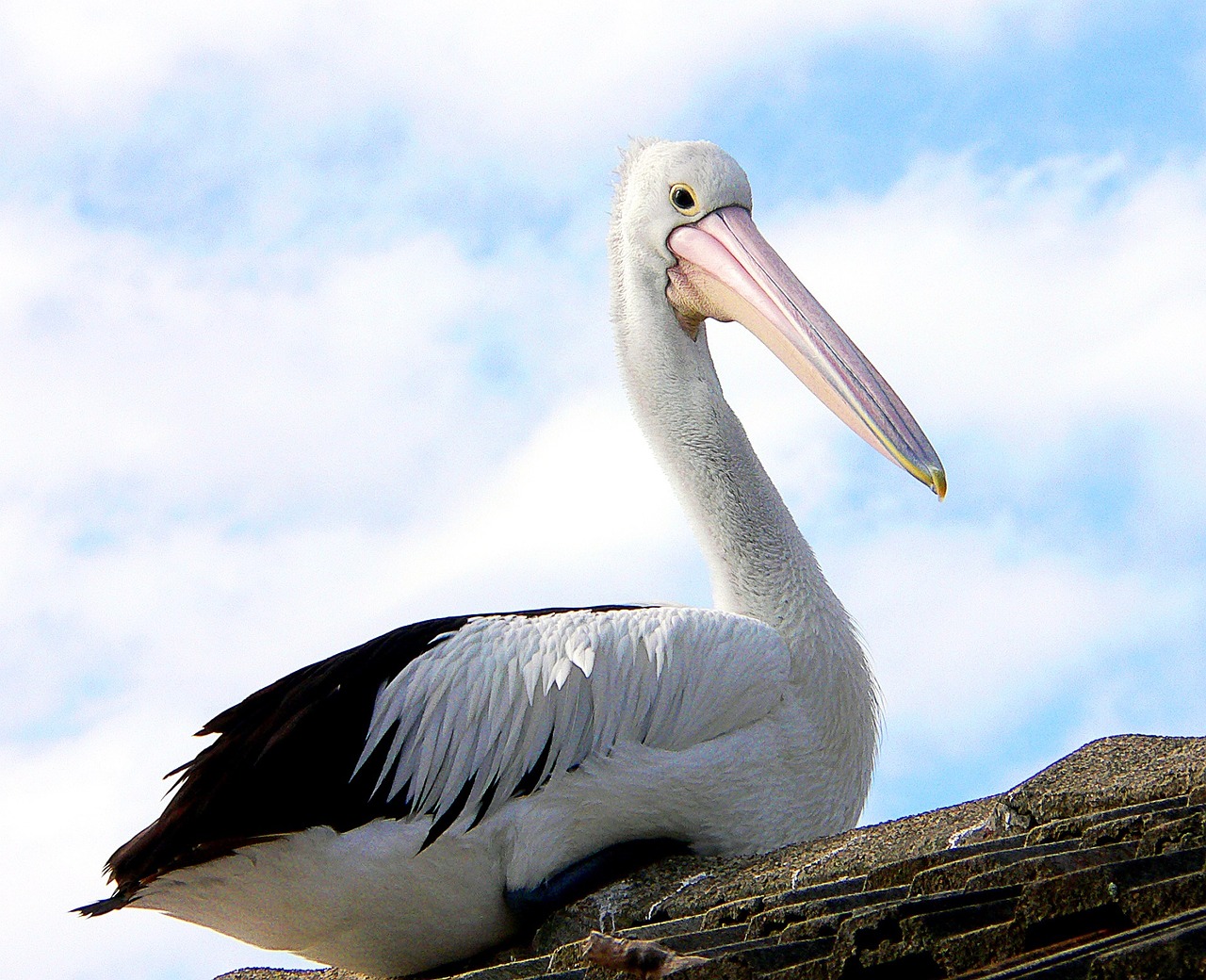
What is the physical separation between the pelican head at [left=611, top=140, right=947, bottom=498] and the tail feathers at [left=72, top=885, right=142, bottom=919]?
2.93 metres

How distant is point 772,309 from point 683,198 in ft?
2.02

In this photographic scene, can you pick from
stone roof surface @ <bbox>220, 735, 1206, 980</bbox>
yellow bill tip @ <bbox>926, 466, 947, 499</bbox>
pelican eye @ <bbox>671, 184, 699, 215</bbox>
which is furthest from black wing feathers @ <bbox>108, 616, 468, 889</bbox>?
pelican eye @ <bbox>671, 184, 699, 215</bbox>

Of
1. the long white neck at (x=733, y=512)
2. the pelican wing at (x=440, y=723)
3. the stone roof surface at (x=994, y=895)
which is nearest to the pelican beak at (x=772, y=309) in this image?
the long white neck at (x=733, y=512)

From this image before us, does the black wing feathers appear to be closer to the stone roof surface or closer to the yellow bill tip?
the stone roof surface

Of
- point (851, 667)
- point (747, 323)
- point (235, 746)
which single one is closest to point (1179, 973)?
point (235, 746)

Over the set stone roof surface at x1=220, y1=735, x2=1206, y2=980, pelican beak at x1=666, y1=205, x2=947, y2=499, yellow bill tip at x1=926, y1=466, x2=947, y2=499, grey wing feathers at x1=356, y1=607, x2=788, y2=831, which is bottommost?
stone roof surface at x1=220, y1=735, x2=1206, y2=980

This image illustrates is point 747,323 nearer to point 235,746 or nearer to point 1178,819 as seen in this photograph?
point 235,746

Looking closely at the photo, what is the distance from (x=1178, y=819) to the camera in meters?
2.66

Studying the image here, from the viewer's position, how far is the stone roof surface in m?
2.12

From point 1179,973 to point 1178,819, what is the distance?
89 centimetres

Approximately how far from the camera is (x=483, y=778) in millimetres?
4641

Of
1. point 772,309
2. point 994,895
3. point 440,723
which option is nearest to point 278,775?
point 440,723

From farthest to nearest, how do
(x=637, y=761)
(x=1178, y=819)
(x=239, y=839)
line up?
(x=637, y=761) → (x=239, y=839) → (x=1178, y=819)

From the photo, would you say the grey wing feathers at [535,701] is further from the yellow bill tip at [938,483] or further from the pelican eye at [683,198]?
the pelican eye at [683,198]
